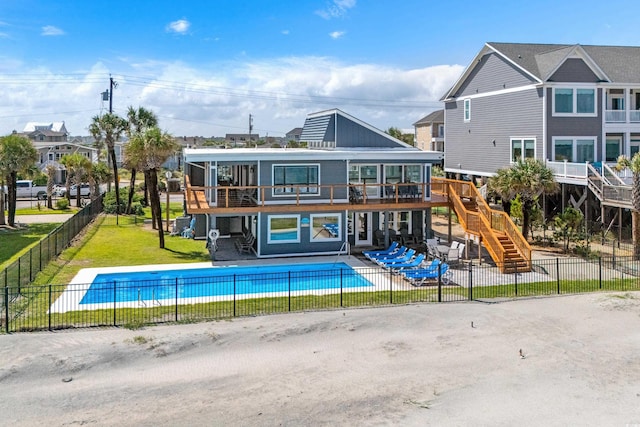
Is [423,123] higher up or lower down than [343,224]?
higher up

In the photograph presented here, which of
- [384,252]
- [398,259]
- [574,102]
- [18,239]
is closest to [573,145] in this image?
[574,102]

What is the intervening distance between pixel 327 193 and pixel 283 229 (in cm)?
280

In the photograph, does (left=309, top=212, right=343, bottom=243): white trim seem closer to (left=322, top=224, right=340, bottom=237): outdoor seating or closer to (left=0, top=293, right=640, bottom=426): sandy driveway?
(left=322, top=224, right=340, bottom=237): outdoor seating

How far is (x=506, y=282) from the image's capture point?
70.4 ft

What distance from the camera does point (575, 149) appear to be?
32.8 metres

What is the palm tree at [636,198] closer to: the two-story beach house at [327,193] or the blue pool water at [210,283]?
A: the two-story beach house at [327,193]

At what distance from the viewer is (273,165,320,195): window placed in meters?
27.3

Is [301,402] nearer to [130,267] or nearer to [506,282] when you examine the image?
[506,282]

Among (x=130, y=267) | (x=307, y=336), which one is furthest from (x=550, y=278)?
(x=130, y=267)

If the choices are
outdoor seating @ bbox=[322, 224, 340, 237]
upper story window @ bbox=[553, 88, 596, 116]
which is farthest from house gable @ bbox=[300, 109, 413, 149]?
upper story window @ bbox=[553, 88, 596, 116]

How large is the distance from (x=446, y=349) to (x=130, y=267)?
586 inches

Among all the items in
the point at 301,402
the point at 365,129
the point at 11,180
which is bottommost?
the point at 301,402

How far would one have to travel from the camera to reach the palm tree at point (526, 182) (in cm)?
2698

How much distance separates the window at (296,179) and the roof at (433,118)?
4519 cm
